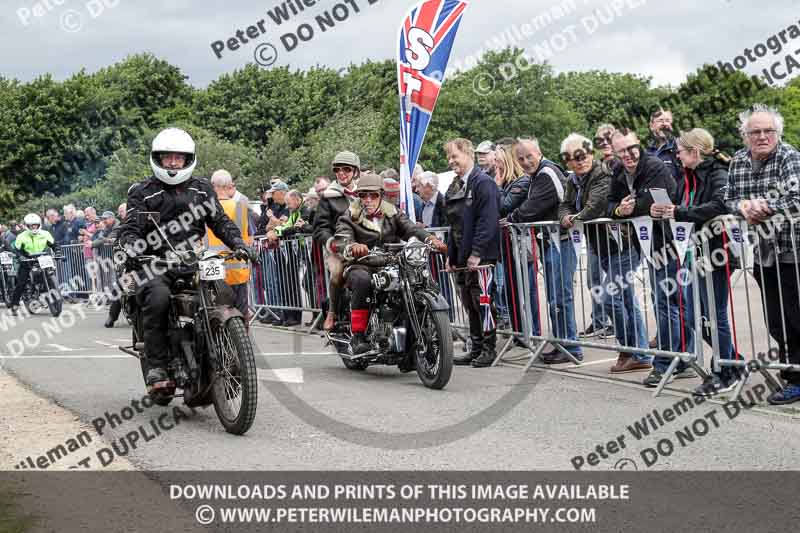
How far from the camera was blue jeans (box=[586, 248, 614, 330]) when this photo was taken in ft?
31.6

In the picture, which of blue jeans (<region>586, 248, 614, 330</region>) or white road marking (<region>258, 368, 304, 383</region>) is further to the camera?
white road marking (<region>258, 368, 304, 383</region>)

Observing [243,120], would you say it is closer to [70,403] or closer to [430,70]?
[430,70]

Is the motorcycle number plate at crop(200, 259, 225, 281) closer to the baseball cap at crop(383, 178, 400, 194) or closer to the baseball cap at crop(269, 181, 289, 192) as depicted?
the baseball cap at crop(383, 178, 400, 194)

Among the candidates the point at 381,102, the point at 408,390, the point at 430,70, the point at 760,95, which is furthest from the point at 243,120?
the point at 408,390

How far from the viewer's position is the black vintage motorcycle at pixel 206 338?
6922 mm

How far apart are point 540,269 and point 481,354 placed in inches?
41.2

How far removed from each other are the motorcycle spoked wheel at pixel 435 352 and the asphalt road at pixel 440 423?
0.52ft

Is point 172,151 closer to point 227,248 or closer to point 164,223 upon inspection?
point 164,223

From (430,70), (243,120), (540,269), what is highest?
(243,120)

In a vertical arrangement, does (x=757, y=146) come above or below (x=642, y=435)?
above

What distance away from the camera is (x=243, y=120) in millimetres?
71125

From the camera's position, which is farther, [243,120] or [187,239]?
[243,120]

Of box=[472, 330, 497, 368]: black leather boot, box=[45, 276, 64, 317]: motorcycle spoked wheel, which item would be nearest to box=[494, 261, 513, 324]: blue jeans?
box=[472, 330, 497, 368]: black leather boot

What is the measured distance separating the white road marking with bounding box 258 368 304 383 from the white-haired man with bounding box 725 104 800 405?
13.6ft
